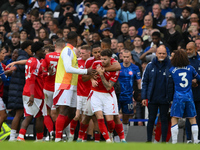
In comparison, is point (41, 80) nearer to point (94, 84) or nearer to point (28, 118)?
point (28, 118)

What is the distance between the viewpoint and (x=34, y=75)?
1141cm

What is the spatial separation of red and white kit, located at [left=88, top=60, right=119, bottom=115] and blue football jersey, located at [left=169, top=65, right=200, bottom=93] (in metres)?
1.56

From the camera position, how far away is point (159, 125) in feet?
40.6

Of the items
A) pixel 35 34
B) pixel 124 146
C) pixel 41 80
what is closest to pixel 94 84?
pixel 41 80

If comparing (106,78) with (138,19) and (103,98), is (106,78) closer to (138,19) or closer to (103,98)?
(103,98)

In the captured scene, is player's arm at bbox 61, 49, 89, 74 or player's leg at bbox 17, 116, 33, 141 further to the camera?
player's leg at bbox 17, 116, 33, 141

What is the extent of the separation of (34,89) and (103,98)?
1843 mm

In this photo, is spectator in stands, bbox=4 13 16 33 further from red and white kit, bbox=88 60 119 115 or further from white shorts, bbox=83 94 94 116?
red and white kit, bbox=88 60 119 115

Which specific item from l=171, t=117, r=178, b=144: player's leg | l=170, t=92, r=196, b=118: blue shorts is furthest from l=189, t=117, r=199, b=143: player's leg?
l=171, t=117, r=178, b=144: player's leg

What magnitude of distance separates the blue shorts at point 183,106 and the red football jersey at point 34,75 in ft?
10.5

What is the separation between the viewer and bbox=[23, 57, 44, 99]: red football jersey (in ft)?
37.3

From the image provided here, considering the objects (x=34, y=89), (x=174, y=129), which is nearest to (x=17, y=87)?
(x=34, y=89)

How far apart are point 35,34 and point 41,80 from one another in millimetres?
7301

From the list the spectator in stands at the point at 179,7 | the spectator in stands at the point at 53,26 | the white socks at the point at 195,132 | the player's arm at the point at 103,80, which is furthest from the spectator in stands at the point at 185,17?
the player's arm at the point at 103,80
